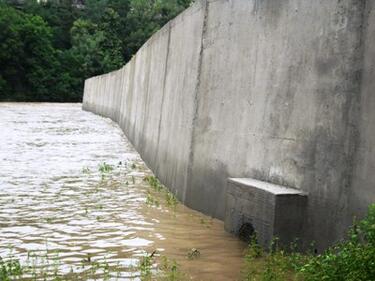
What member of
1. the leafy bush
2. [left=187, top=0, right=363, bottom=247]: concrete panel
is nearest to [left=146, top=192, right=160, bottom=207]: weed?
[left=187, top=0, right=363, bottom=247]: concrete panel

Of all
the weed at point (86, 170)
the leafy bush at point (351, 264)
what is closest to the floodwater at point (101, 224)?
the weed at point (86, 170)

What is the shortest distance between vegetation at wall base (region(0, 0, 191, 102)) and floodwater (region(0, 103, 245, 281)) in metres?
45.2

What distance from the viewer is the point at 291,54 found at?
210 inches

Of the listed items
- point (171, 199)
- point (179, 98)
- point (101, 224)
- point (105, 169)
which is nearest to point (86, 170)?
point (105, 169)

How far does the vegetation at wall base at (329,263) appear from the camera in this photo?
3.44 metres

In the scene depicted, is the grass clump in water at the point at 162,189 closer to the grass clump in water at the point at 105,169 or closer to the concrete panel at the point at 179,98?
the concrete panel at the point at 179,98

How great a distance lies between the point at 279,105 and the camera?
5.45m

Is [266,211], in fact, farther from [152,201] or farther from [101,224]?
[152,201]

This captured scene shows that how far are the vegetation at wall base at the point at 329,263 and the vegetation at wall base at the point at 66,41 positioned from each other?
50.6 m

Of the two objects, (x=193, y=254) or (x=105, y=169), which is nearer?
(x=193, y=254)

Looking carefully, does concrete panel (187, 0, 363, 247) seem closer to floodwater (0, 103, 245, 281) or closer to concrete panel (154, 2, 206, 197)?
concrete panel (154, 2, 206, 197)

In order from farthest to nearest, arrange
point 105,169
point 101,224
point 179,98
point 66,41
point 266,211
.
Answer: point 66,41, point 105,169, point 179,98, point 101,224, point 266,211

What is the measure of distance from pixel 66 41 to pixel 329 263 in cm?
7102

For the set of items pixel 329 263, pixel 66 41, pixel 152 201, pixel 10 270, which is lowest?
pixel 10 270
